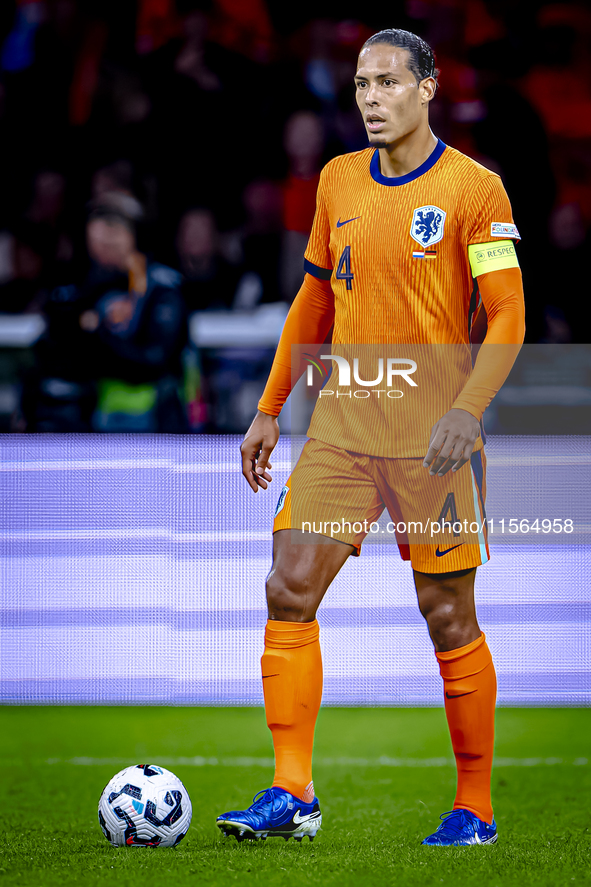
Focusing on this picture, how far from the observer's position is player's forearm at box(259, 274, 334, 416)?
2.54 m

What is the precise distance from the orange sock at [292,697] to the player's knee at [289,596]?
0.02m

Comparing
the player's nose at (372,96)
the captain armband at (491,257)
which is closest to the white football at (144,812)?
the captain armband at (491,257)

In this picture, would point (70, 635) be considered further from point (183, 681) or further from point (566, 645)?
point (566, 645)

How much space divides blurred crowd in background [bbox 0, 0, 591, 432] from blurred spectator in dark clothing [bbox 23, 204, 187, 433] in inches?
16.9

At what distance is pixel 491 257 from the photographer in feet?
7.45

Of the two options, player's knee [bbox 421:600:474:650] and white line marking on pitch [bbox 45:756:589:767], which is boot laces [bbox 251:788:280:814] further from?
white line marking on pitch [bbox 45:756:589:767]

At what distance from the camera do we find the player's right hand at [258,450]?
8.30 feet

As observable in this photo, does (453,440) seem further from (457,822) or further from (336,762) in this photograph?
(336,762)

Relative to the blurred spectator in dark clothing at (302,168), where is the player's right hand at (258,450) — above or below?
below

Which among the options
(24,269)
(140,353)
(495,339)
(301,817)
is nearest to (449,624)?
(301,817)

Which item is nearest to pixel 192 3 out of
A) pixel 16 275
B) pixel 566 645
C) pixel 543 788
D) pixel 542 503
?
pixel 16 275

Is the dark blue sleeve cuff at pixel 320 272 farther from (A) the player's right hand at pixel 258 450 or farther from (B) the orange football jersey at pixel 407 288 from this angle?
(A) the player's right hand at pixel 258 450

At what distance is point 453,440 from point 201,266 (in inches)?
118

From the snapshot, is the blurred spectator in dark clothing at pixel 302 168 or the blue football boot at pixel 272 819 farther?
the blurred spectator in dark clothing at pixel 302 168
